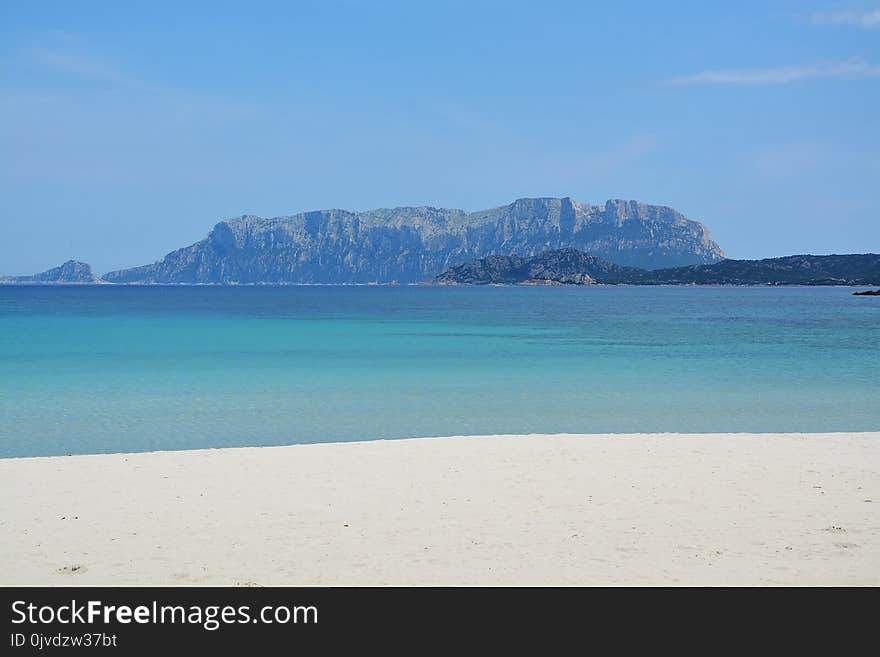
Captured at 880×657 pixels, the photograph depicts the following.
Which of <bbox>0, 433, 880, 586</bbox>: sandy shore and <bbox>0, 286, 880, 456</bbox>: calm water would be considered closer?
<bbox>0, 433, 880, 586</bbox>: sandy shore

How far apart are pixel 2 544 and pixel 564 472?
704cm

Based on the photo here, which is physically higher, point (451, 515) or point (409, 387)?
point (451, 515)

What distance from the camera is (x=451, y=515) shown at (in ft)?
32.0

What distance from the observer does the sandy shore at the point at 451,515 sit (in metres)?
7.69

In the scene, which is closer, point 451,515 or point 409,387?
point 451,515

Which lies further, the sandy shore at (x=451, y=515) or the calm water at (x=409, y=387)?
the calm water at (x=409, y=387)

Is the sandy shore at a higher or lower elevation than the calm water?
higher

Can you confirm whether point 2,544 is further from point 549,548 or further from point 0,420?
point 0,420

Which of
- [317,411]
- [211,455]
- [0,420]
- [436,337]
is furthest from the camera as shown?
[436,337]

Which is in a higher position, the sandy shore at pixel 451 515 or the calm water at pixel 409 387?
the sandy shore at pixel 451 515

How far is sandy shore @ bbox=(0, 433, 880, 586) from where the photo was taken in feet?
25.2
